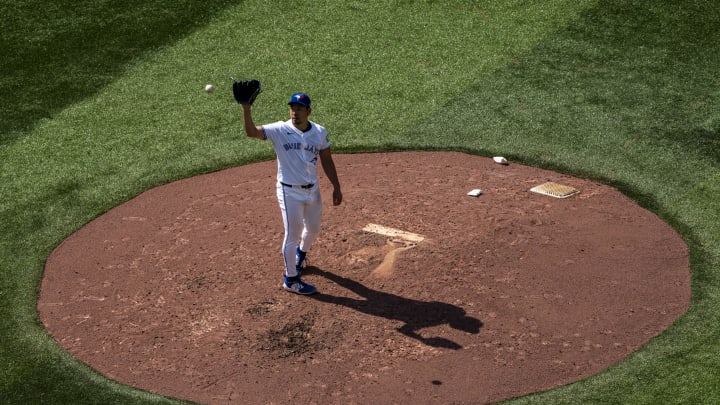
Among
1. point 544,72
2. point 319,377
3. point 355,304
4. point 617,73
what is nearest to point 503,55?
point 544,72

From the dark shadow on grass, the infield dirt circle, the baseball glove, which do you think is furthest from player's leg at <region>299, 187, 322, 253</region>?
the dark shadow on grass

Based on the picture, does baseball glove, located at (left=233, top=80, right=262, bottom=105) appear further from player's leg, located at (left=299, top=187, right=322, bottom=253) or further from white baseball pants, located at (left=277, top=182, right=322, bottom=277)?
player's leg, located at (left=299, top=187, right=322, bottom=253)

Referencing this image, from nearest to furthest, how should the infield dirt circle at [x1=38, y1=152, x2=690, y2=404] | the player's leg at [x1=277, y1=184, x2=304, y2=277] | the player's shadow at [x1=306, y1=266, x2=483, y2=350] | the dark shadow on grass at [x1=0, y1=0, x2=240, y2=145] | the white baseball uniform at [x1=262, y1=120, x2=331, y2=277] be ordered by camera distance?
the infield dirt circle at [x1=38, y1=152, x2=690, y2=404] → the player's shadow at [x1=306, y1=266, x2=483, y2=350] → the white baseball uniform at [x1=262, y1=120, x2=331, y2=277] → the player's leg at [x1=277, y1=184, x2=304, y2=277] → the dark shadow on grass at [x1=0, y1=0, x2=240, y2=145]

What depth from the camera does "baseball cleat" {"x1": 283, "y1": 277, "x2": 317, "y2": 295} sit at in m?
9.45

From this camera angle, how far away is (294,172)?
360 inches

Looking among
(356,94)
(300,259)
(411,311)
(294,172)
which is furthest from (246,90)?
(356,94)

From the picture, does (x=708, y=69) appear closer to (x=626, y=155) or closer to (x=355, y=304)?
(x=626, y=155)

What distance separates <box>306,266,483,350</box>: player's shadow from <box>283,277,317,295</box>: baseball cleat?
0.07m

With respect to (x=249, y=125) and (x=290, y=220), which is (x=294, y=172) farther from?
(x=249, y=125)

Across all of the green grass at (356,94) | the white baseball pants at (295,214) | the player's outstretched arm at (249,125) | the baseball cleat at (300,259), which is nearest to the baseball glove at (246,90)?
the player's outstretched arm at (249,125)

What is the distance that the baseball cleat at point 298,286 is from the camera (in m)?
9.45

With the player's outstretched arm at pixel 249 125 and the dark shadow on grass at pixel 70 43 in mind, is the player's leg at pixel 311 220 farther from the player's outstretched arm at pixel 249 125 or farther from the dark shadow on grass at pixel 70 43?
the dark shadow on grass at pixel 70 43

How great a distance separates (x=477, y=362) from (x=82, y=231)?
4928mm

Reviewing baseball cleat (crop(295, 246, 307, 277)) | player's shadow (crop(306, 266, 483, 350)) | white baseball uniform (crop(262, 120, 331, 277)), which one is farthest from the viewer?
baseball cleat (crop(295, 246, 307, 277))
